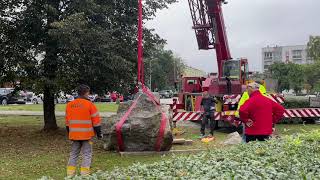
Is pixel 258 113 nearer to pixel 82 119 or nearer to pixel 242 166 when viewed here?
pixel 82 119

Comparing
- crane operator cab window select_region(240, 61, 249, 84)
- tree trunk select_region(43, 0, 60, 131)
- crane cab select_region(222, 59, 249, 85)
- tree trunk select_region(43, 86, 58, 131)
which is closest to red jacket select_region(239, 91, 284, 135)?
tree trunk select_region(43, 0, 60, 131)

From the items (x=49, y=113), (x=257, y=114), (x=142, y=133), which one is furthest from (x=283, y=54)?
(x=257, y=114)

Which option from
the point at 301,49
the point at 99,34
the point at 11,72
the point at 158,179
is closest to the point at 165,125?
the point at 99,34

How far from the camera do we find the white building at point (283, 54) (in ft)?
560

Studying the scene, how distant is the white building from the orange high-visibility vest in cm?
16282

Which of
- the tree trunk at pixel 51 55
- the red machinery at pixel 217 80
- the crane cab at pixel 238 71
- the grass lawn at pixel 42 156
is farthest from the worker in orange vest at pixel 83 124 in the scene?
the crane cab at pixel 238 71

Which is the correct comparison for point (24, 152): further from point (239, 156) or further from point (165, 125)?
point (239, 156)

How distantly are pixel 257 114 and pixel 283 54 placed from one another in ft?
567

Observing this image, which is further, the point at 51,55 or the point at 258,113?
the point at 51,55

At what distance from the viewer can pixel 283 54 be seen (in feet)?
580

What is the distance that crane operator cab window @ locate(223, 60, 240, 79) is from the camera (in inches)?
861

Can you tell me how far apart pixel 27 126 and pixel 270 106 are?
13866mm

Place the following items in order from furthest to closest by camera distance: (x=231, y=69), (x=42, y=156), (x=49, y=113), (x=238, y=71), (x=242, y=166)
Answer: (x=231, y=69) → (x=238, y=71) → (x=49, y=113) → (x=42, y=156) → (x=242, y=166)

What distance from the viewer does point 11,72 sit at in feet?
50.0
